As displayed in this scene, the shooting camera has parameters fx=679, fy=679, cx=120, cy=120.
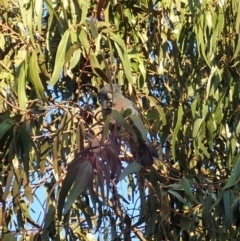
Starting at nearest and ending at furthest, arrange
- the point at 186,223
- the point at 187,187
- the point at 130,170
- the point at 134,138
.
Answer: the point at 130,170, the point at 134,138, the point at 187,187, the point at 186,223

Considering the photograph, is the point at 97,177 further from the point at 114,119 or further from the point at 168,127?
the point at 168,127

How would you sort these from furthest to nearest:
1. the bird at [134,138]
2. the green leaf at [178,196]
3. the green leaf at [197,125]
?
the green leaf at [197,125], the green leaf at [178,196], the bird at [134,138]

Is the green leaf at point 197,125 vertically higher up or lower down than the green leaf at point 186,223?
higher up

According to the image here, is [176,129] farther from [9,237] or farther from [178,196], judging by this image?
[9,237]

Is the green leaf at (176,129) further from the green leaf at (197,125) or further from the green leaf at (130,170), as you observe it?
the green leaf at (130,170)

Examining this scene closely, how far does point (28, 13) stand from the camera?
2453 mm

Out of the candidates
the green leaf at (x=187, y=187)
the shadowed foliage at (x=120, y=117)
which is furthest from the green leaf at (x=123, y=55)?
the green leaf at (x=187, y=187)

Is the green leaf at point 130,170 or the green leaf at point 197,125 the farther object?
the green leaf at point 197,125

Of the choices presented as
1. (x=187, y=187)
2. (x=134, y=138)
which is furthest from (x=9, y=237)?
(x=187, y=187)

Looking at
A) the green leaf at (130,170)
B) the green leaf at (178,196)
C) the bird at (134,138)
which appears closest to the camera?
the green leaf at (130,170)

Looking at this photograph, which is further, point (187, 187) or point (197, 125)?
point (197, 125)

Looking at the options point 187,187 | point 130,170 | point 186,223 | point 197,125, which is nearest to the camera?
point 130,170

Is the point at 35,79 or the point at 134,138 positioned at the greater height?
the point at 35,79

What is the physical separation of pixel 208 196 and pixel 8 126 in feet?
2.64
